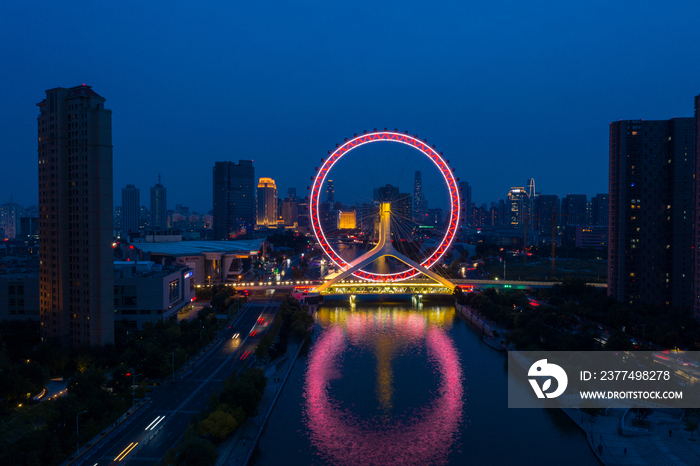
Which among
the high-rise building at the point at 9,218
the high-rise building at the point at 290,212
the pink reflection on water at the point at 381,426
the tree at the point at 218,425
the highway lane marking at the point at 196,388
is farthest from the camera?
the high-rise building at the point at 290,212

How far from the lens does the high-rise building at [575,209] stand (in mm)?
102812

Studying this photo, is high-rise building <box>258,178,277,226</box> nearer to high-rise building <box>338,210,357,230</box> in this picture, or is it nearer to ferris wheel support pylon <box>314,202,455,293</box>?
high-rise building <box>338,210,357,230</box>

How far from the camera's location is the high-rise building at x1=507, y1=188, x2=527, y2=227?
10694 centimetres

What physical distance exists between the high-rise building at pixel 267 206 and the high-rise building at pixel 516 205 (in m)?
58.2

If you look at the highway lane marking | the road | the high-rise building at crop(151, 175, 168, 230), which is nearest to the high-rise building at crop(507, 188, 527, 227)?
the high-rise building at crop(151, 175, 168, 230)

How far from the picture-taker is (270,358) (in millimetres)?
20297

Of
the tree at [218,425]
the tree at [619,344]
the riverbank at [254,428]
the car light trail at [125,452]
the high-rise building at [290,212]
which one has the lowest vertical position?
the riverbank at [254,428]

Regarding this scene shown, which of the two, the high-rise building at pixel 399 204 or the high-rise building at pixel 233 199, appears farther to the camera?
the high-rise building at pixel 233 199

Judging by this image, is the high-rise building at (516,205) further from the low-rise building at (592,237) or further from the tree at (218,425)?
the tree at (218,425)

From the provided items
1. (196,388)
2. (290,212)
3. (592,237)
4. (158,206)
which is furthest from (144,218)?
(196,388)

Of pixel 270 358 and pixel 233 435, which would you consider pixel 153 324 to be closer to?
pixel 270 358

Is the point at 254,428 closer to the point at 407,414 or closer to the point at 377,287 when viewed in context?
the point at 407,414

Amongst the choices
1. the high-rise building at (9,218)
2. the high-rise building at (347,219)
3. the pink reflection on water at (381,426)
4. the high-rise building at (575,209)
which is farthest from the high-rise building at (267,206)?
the pink reflection on water at (381,426)

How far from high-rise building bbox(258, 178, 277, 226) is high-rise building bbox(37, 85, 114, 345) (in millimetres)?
117976
